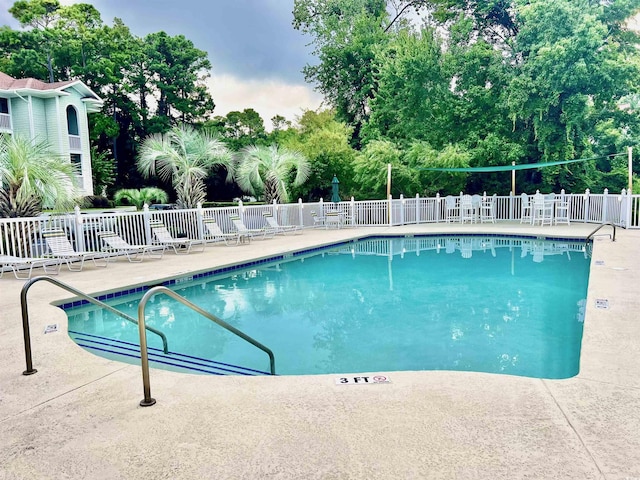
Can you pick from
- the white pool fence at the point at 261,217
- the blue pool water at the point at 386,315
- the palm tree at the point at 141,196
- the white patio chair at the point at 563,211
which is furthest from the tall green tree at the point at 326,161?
the blue pool water at the point at 386,315

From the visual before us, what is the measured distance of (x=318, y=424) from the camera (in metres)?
2.54

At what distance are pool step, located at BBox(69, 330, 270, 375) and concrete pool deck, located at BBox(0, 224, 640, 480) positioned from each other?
2.29 feet

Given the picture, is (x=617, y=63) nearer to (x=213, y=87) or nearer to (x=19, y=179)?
(x=19, y=179)

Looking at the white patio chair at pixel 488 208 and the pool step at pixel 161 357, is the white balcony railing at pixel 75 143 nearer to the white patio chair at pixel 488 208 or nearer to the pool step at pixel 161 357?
the white patio chair at pixel 488 208

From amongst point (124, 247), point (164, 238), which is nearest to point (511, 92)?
point (164, 238)

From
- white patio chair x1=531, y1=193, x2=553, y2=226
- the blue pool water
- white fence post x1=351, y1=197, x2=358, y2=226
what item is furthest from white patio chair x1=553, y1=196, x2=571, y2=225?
white fence post x1=351, y1=197, x2=358, y2=226

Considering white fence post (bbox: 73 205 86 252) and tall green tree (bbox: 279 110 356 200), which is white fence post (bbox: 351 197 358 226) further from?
white fence post (bbox: 73 205 86 252)

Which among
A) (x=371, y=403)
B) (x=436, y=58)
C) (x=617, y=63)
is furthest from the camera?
(x=436, y=58)

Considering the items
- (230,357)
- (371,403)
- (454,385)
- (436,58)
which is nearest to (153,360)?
(230,357)

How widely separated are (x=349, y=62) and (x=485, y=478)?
83.9 feet

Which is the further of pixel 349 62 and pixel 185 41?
pixel 185 41

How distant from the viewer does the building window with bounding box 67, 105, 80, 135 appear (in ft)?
70.0

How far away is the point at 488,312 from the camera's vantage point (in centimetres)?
611

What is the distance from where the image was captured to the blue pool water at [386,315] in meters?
4.55
